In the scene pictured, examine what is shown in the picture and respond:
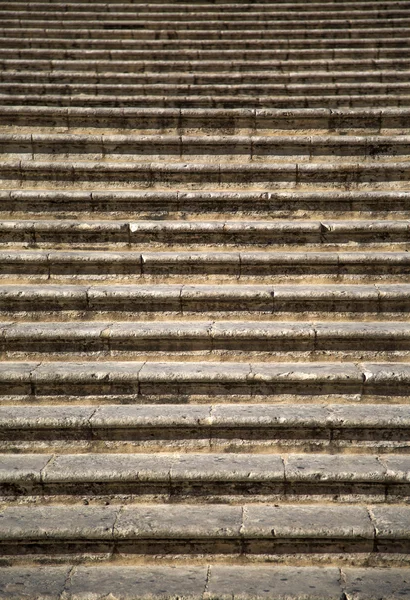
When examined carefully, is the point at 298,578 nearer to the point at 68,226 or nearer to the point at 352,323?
the point at 352,323

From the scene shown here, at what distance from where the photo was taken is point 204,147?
17.6ft

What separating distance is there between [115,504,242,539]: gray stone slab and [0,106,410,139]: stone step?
3767 mm

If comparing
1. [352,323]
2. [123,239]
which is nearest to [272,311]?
[352,323]

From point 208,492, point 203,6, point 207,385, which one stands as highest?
point 203,6

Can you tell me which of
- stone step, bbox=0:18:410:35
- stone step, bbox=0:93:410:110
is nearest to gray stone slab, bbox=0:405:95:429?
stone step, bbox=0:93:410:110

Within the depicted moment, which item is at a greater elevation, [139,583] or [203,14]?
[203,14]

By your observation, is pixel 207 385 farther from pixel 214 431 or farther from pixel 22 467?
pixel 22 467

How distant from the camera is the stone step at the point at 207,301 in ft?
13.6

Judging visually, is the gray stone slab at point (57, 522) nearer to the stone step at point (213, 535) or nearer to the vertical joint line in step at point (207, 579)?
the stone step at point (213, 535)

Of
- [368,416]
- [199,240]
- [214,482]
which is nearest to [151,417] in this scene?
[214,482]

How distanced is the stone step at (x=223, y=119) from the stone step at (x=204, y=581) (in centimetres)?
411

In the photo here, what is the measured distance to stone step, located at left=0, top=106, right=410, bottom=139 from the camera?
5.58 meters

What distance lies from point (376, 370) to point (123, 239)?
2316mm

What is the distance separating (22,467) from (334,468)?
6.28 feet
